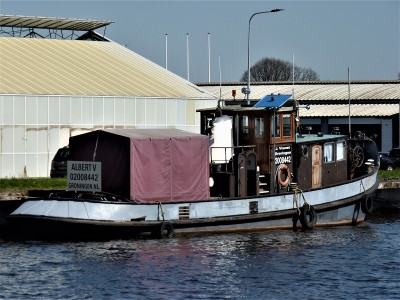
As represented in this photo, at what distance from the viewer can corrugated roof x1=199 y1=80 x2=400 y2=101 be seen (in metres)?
85.9

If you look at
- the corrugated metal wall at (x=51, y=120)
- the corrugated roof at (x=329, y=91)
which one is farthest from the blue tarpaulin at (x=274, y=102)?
the corrugated roof at (x=329, y=91)

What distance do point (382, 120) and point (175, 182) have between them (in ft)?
153

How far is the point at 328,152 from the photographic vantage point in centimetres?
4066

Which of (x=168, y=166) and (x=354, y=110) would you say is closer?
(x=168, y=166)

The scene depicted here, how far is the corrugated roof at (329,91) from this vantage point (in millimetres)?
85938

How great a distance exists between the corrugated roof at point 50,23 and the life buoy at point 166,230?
32.2 metres

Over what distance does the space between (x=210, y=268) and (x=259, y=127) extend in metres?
9.05

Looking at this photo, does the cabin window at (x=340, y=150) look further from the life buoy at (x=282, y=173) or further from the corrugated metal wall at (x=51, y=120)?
the corrugated metal wall at (x=51, y=120)

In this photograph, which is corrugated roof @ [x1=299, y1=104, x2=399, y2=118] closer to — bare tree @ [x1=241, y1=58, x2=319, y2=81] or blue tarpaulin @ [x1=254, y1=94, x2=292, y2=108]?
blue tarpaulin @ [x1=254, y1=94, x2=292, y2=108]

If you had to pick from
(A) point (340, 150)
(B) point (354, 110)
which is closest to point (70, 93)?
(A) point (340, 150)

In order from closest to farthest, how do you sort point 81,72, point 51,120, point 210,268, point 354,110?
point 210,268, point 51,120, point 81,72, point 354,110

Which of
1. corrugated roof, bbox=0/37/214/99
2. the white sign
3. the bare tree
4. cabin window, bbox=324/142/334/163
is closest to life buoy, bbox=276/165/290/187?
cabin window, bbox=324/142/334/163

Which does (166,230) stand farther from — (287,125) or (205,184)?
(287,125)

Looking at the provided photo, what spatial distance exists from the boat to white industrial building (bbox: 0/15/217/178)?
13.2 m
